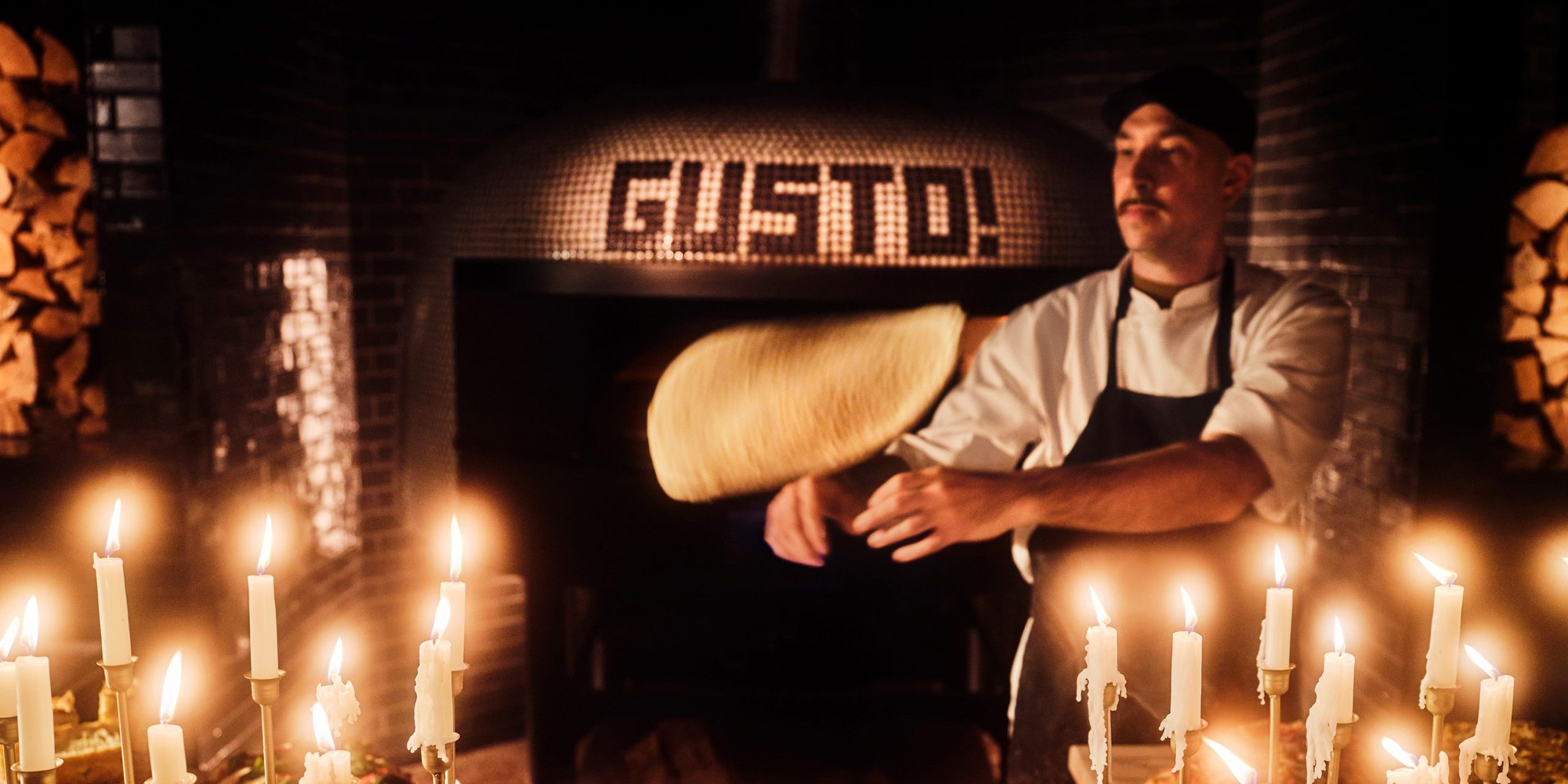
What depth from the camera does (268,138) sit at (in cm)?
268

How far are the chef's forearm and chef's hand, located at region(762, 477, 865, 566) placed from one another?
14.4 inches

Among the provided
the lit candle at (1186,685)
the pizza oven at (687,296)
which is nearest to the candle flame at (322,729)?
the lit candle at (1186,685)

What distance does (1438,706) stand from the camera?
4.39 feet

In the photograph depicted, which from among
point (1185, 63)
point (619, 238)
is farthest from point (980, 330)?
point (1185, 63)

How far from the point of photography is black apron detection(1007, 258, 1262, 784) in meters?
2.44


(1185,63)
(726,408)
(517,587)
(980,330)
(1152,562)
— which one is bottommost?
(517,587)

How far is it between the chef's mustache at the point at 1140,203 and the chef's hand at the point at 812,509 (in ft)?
2.60

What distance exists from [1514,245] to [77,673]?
9.77 ft

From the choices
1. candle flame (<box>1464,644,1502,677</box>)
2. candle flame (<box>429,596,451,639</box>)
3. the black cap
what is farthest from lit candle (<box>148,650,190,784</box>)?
the black cap

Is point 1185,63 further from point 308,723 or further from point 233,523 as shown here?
point 308,723

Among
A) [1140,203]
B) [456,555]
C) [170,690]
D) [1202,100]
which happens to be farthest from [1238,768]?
[1202,100]

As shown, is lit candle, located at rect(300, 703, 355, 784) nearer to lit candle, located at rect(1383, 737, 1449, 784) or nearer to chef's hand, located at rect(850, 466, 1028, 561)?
lit candle, located at rect(1383, 737, 1449, 784)

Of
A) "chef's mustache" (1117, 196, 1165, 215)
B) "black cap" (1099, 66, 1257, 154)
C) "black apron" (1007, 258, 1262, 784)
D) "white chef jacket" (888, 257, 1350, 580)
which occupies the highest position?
"black cap" (1099, 66, 1257, 154)

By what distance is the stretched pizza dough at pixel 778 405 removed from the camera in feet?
7.99
